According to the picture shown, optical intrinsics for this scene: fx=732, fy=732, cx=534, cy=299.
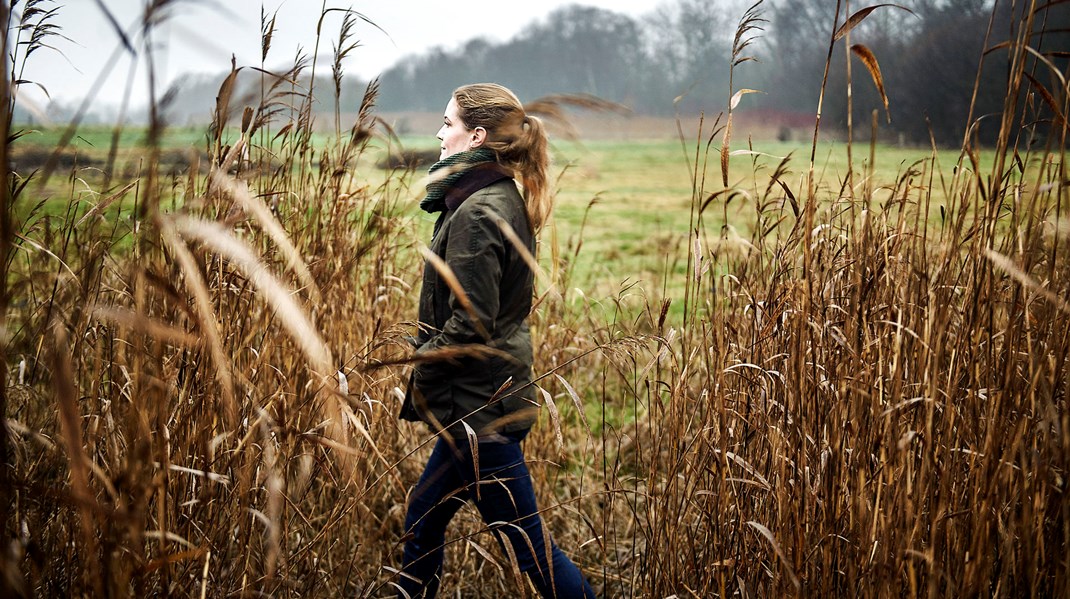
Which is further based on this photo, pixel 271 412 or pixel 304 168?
pixel 304 168

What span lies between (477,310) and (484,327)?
0.05 meters

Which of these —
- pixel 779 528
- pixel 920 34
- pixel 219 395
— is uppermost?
pixel 920 34

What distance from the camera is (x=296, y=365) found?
2.04 meters

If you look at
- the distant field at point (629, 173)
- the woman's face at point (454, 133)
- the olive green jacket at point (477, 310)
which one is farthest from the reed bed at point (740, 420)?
the olive green jacket at point (477, 310)

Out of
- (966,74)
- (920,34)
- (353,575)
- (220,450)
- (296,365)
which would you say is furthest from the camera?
(920,34)

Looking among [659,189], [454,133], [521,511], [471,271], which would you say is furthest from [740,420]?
[659,189]

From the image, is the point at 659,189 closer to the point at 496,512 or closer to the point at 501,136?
the point at 501,136

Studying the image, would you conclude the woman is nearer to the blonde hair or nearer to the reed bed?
the blonde hair

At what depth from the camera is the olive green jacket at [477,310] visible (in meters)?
1.98

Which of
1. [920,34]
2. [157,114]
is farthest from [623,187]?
[157,114]

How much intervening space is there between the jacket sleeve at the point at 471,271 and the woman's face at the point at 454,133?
0.24 m

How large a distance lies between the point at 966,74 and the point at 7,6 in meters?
20.5

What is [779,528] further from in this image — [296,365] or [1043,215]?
[296,365]

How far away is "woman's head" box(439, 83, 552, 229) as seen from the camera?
6.94ft
